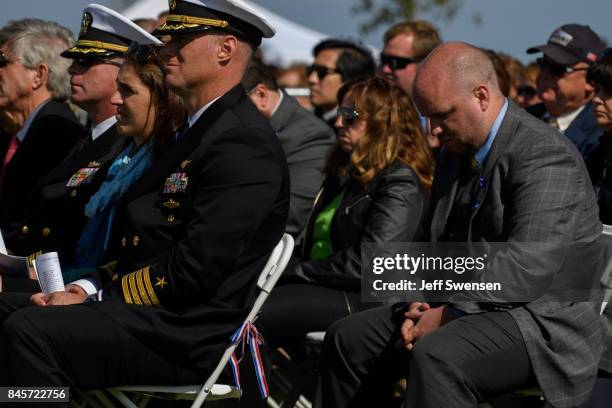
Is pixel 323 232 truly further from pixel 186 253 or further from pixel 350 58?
pixel 350 58

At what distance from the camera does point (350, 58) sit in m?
8.41

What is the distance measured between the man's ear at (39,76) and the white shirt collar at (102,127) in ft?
2.77

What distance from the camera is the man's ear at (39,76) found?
21.2ft

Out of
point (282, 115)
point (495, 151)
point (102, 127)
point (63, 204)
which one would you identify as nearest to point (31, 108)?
point (102, 127)

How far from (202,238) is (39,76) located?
9.43 feet

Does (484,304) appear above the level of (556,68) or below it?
below

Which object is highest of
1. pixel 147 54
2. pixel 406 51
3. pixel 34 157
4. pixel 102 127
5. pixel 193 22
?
pixel 193 22

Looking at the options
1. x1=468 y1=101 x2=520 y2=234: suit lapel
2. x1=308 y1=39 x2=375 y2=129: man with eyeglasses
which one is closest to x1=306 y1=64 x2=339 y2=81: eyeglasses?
x1=308 y1=39 x2=375 y2=129: man with eyeglasses

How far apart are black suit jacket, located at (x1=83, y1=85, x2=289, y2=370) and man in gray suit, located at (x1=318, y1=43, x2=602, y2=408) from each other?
74cm

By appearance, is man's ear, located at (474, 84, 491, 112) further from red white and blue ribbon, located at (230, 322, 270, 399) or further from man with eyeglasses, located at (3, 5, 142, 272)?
man with eyeglasses, located at (3, 5, 142, 272)

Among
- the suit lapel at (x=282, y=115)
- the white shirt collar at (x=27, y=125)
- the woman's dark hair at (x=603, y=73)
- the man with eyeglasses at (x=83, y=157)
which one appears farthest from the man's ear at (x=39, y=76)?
the woman's dark hair at (x=603, y=73)

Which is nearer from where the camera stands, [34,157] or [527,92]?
[34,157]

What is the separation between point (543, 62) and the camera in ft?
22.4

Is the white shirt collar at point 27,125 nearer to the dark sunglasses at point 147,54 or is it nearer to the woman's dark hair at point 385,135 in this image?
the dark sunglasses at point 147,54
